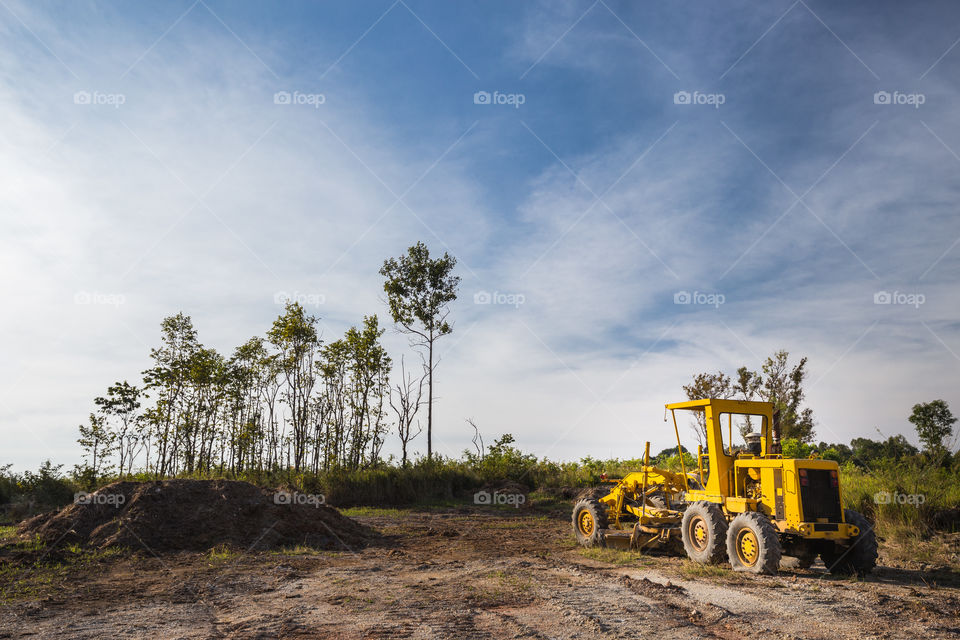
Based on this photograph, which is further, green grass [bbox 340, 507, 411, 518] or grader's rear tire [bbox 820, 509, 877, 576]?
green grass [bbox 340, 507, 411, 518]

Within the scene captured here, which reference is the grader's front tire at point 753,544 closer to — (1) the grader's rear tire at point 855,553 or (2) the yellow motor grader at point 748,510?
(2) the yellow motor grader at point 748,510

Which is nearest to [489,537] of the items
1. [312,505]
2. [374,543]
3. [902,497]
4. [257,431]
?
[374,543]

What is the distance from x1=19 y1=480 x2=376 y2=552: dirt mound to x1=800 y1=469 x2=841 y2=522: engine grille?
946 cm

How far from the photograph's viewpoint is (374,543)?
14625 mm

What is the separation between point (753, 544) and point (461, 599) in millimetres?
4500

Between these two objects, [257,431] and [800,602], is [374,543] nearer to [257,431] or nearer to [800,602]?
[800,602]

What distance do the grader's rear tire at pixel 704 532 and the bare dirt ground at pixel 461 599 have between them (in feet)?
1.07

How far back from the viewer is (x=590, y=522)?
43.7 ft

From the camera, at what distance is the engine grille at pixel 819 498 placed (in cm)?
934

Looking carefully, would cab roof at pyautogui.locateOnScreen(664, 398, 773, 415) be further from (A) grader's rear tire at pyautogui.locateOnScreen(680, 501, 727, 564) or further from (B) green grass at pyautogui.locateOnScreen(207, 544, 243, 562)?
(B) green grass at pyautogui.locateOnScreen(207, 544, 243, 562)

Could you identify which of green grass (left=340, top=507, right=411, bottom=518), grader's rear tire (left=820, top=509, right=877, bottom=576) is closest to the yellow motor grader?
grader's rear tire (left=820, top=509, right=877, bottom=576)

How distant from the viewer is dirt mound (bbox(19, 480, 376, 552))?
13.5m

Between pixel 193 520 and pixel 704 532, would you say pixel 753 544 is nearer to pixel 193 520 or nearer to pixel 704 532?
pixel 704 532

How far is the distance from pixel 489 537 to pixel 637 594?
Answer: 26.7 ft
